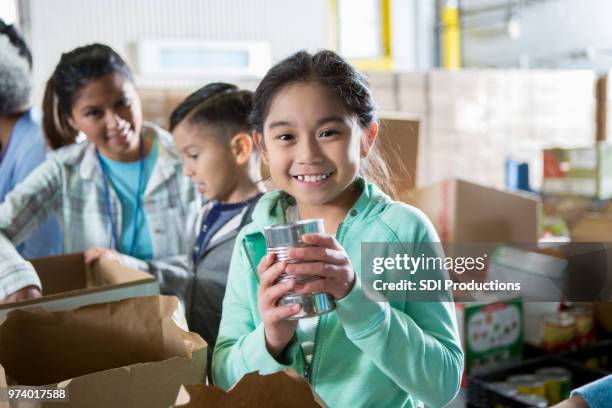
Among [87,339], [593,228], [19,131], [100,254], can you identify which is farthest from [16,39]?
[593,228]

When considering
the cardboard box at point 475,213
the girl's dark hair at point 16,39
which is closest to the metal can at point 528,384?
the cardboard box at point 475,213

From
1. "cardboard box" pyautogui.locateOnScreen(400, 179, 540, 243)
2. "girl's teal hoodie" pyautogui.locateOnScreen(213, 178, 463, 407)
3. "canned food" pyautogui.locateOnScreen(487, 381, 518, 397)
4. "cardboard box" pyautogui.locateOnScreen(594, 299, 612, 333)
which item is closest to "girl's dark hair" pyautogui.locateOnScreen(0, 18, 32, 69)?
"girl's teal hoodie" pyautogui.locateOnScreen(213, 178, 463, 407)

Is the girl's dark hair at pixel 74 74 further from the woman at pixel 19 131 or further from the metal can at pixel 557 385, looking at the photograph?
the metal can at pixel 557 385

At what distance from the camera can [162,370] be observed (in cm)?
77

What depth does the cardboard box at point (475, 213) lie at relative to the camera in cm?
114

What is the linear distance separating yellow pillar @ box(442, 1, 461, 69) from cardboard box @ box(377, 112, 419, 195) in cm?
429

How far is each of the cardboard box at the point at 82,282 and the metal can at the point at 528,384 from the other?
1209 mm

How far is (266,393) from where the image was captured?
0.70m

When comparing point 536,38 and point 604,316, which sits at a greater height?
point 536,38

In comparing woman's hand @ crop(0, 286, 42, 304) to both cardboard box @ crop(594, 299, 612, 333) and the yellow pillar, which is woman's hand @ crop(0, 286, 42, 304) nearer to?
cardboard box @ crop(594, 299, 612, 333)

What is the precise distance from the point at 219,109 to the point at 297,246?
49cm

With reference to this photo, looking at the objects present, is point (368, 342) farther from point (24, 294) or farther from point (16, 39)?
point (16, 39)

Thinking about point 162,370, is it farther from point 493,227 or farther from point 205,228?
point 493,227

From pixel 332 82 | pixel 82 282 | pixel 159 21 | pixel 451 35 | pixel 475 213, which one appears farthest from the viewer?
pixel 451 35
